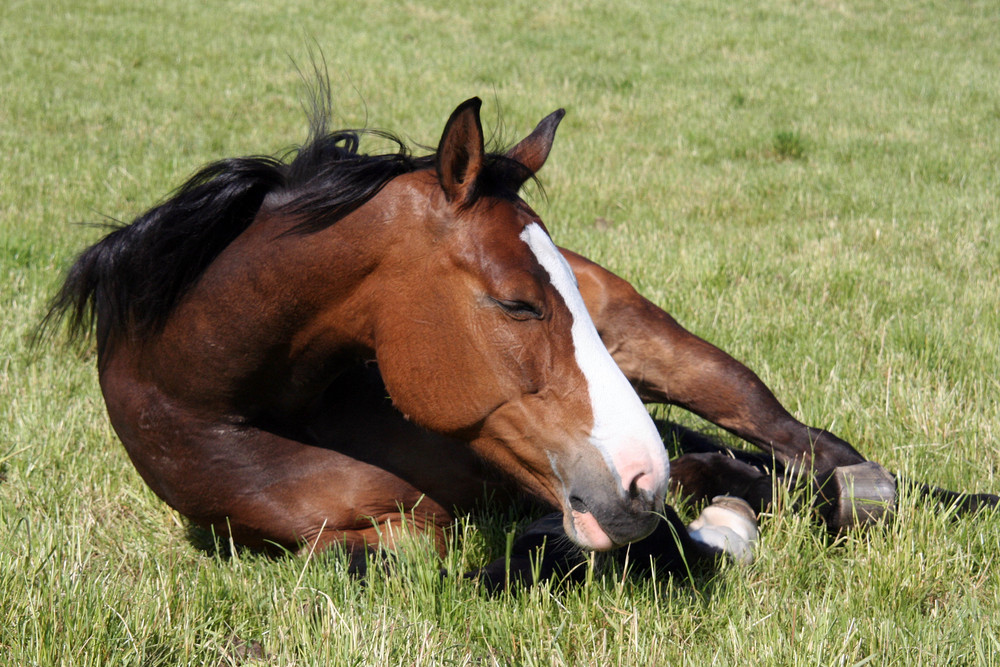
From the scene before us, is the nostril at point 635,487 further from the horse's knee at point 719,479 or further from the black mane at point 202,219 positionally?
the horse's knee at point 719,479

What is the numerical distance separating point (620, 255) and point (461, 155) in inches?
149

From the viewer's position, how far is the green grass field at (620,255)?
2.19 metres

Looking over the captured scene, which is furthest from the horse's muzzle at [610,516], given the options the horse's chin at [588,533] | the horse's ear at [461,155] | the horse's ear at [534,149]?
the horse's ear at [534,149]

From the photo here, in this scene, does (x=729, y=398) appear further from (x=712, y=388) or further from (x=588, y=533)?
(x=588, y=533)

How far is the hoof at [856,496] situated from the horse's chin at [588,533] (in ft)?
3.65

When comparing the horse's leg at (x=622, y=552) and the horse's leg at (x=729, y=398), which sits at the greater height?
the horse's leg at (x=729, y=398)

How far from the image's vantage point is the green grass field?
219 centimetres

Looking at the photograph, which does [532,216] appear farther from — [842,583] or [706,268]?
[706,268]

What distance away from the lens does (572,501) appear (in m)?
2.14

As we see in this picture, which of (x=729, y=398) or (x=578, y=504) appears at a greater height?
(x=578, y=504)

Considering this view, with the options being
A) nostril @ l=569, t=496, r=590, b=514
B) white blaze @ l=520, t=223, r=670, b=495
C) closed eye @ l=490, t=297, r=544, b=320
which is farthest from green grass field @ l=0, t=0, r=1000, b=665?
closed eye @ l=490, t=297, r=544, b=320

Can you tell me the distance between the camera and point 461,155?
7.37ft

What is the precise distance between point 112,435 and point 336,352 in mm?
1666

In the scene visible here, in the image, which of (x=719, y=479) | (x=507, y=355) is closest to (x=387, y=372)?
(x=507, y=355)
